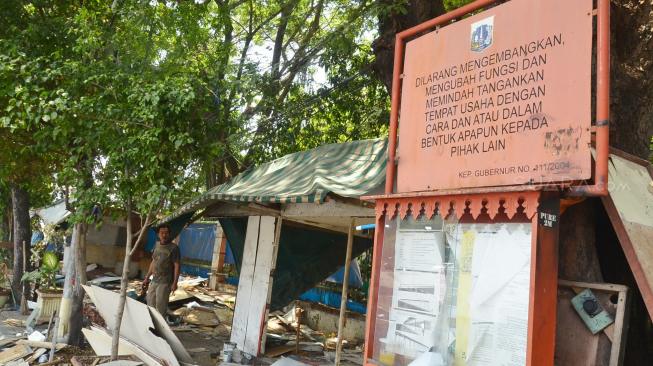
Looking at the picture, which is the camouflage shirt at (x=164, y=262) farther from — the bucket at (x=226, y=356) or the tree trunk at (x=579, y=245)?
the tree trunk at (x=579, y=245)

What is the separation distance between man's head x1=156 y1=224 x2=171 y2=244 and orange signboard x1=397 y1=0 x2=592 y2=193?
5809 mm

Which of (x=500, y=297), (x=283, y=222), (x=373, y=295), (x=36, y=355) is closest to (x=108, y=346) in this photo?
(x=36, y=355)

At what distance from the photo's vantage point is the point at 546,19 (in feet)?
10.7

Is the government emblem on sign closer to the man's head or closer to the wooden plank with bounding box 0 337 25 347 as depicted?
the man's head

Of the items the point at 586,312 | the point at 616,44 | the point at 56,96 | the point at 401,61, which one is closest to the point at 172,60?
the point at 56,96

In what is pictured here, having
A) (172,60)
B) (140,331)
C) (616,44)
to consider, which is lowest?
(140,331)

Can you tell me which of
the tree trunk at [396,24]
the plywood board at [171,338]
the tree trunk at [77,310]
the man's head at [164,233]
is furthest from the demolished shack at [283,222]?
the plywood board at [171,338]

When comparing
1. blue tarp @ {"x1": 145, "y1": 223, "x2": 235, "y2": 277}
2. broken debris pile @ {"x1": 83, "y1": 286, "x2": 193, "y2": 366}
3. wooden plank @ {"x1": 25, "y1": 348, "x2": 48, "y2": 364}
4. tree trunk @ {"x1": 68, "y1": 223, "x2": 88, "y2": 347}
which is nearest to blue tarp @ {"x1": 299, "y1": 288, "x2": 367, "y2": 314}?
tree trunk @ {"x1": 68, "y1": 223, "x2": 88, "y2": 347}

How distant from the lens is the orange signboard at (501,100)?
3.06 meters

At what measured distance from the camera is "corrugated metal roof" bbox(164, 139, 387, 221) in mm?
5716

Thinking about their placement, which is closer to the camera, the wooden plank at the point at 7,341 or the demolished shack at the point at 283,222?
the demolished shack at the point at 283,222

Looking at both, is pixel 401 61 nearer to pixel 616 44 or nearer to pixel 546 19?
pixel 546 19

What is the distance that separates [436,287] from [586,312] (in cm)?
88

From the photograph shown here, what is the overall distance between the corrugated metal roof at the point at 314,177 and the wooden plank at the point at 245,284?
0.88 m
